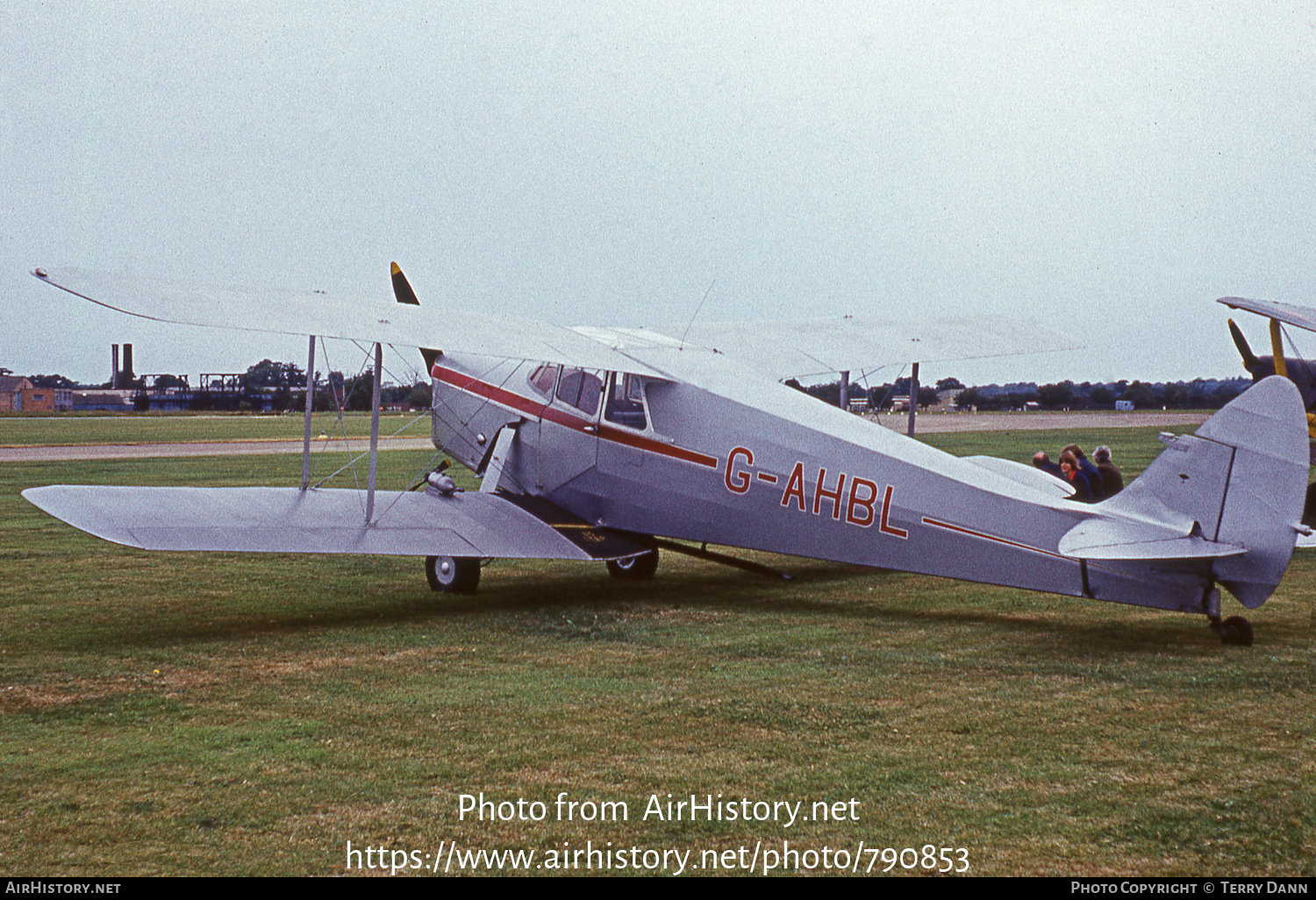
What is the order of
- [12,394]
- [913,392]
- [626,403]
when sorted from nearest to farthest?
[626,403], [913,392], [12,394]

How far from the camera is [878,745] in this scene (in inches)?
202

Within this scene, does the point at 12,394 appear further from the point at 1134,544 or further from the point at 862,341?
the point at 1134,544

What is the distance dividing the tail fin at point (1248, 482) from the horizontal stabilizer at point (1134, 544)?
0.08m

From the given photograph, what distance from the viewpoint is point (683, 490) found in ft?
30.0

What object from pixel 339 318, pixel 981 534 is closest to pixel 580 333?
pixel 339 318

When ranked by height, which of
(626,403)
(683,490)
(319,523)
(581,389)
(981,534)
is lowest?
(319,523)

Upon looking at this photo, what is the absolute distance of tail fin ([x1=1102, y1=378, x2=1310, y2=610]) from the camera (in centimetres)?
637

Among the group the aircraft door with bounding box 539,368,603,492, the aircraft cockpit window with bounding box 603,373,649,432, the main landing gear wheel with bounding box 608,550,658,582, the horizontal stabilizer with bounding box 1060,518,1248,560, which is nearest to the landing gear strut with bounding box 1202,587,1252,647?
the horizontal stabilizer with bounding box 1060,518,1248,560

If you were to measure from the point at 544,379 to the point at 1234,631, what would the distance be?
591cm

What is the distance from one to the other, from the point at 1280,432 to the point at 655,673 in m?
3.83

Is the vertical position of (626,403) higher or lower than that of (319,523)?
higher

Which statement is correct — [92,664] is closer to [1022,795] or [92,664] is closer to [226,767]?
[226,767]

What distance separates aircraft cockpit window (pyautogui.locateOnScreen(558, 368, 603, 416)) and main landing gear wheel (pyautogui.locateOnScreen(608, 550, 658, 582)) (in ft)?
6.01

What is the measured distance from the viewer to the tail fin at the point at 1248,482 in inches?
251
